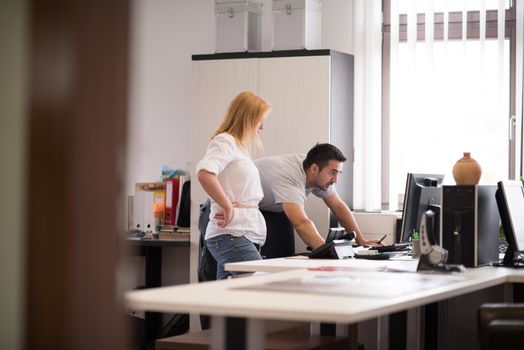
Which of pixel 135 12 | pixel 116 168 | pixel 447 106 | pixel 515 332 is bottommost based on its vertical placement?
pixel 515 332

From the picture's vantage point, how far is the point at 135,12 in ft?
2.06

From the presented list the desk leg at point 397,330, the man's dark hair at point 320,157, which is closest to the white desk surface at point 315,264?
the desk leg at point 397,330

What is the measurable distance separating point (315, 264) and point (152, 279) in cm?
272

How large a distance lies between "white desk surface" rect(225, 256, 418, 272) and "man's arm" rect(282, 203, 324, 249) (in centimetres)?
41

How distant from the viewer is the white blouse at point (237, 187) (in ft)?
13.0

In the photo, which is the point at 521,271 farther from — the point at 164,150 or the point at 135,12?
the point at 164,150

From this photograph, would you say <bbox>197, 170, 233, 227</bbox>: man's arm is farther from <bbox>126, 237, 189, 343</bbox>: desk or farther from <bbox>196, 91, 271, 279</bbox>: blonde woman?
<bbox>126, 237, 189, 343</bbox>: desk

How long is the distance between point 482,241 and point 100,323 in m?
3.16

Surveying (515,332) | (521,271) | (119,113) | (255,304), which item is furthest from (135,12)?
(521,271)

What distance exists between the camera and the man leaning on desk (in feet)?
14.3

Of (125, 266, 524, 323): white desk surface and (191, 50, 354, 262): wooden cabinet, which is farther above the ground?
(191, 50, 354, 262): wooden cabinet

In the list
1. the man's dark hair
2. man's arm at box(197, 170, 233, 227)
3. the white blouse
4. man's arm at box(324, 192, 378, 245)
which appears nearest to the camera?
man's arm at box(197, 170, 233, 227)

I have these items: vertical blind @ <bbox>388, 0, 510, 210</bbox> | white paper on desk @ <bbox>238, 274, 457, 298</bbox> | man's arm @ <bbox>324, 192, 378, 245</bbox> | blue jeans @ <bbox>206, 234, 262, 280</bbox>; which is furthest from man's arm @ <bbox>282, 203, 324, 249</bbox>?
white paper on desk @ <bbox>238, 274, 457, 298</bbox>

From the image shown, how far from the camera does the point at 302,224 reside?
4.30 m
